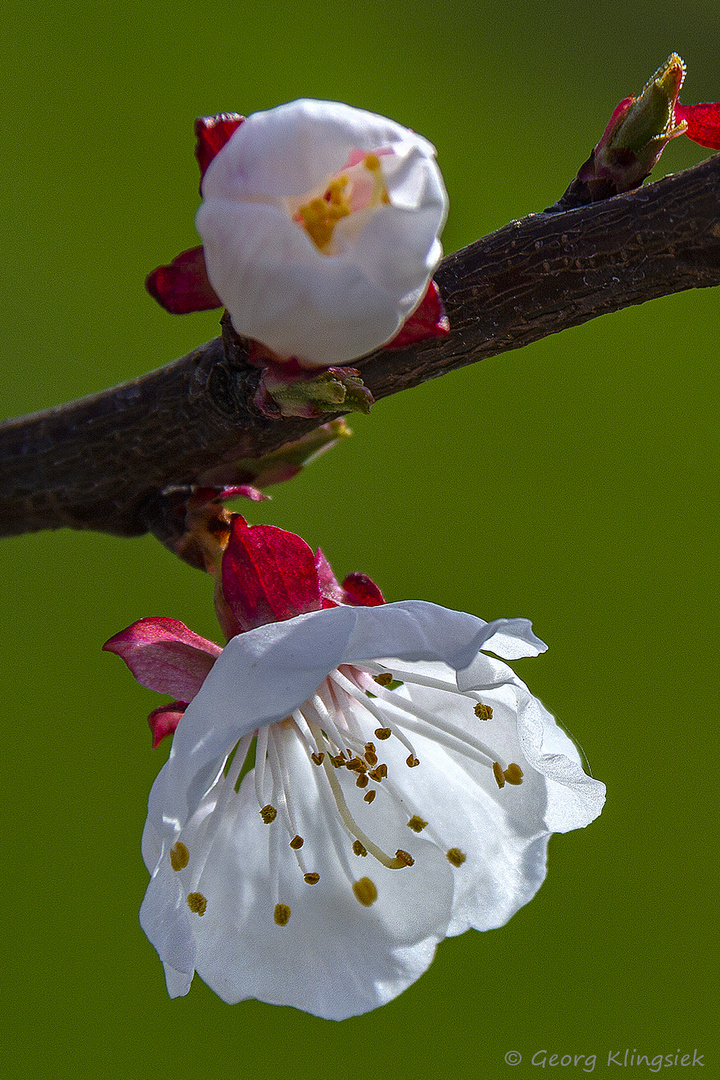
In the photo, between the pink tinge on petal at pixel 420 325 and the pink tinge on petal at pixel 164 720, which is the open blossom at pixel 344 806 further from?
the pink tinge on petal at pixel 420 325

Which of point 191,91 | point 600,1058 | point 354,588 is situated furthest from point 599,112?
point 354,588

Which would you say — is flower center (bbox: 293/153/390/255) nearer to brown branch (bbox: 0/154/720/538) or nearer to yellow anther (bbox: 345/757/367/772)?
brown branch (bbox: 0/154/720/538)

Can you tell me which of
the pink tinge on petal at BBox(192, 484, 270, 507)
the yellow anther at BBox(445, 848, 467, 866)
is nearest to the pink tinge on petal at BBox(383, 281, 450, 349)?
the pink tinge on petal at BBox(192, 484, 270, 507)

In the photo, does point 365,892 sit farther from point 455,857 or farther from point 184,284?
point 184,284

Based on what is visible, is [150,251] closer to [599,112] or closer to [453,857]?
[599,112]

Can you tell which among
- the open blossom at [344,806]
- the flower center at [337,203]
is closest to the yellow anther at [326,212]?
the flower center at [337,203]

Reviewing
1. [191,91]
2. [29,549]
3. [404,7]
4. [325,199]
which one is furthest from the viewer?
[404,7]
